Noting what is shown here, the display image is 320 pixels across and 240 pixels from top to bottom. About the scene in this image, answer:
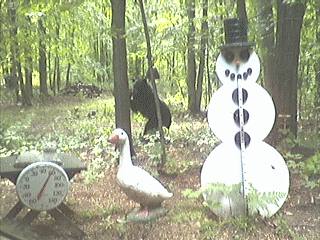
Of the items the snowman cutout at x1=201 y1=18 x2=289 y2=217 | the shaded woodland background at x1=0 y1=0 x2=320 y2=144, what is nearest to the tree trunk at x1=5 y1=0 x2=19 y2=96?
the shaded woodland background at x1=0 y1=0 x2=320 y2=144

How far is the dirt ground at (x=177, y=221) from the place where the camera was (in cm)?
500

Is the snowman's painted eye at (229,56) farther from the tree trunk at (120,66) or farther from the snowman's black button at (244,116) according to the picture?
the tree trunk at (120,66)

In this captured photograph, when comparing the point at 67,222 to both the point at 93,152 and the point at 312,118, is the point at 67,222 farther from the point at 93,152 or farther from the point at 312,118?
the point at 312,118

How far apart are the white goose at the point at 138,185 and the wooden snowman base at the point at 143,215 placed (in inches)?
1.3

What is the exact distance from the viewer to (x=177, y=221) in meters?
5.36

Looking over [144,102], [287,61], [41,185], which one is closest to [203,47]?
[144,102]

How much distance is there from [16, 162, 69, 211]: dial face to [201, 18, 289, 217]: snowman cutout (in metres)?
1.64

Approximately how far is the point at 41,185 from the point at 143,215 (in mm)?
1226

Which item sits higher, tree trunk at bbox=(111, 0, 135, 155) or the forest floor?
tree trunk at bbox=(111, 0, 135, 155)

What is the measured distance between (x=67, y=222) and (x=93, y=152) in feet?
13.8

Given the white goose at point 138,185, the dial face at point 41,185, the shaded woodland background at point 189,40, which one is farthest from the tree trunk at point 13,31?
the white goose at point 138,185

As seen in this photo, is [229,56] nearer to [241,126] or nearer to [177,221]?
[241,126]

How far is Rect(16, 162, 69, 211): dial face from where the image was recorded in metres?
4.60

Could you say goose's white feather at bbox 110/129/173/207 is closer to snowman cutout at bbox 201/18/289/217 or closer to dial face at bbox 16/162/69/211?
snowman cutout at bbox 201/18/289/217
